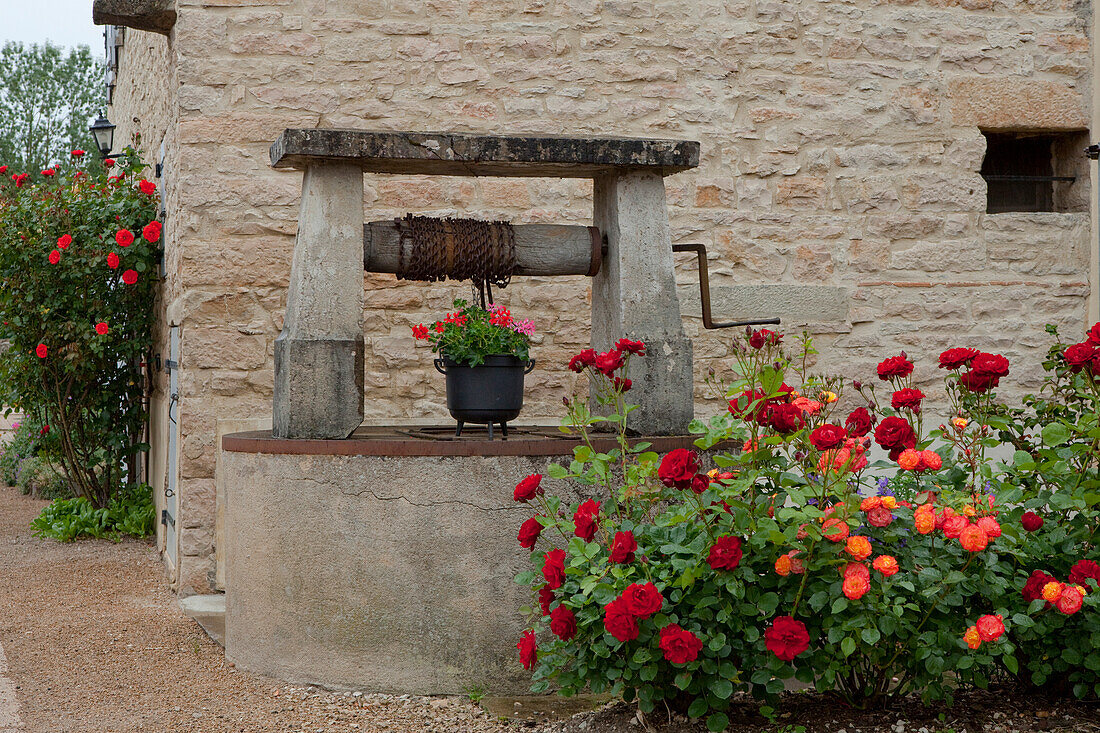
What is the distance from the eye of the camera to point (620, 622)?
9.20 feet

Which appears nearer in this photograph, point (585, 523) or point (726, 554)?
point (726, 554)

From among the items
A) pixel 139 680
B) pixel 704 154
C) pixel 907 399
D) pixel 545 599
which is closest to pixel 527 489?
pixel 545 599

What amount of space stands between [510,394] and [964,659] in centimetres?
178

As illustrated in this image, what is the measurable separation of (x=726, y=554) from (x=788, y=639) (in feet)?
0.85

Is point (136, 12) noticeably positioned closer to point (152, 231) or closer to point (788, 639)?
point (152, 231)

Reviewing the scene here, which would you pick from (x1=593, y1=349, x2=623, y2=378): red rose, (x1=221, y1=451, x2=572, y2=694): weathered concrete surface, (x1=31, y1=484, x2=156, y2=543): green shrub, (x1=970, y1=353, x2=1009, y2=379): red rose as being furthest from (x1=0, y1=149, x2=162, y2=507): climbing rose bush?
(x1=970, y1=353, x2=1009, y2=379): red rose

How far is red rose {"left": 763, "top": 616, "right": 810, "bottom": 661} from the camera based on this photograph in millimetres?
2811

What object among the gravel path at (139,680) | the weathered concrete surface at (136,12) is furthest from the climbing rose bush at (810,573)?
the weathered concrete surface at (136,12)

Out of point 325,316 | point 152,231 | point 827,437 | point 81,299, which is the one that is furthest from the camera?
point 81,299

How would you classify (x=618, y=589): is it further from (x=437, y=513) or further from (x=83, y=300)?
(x=83, y=300)

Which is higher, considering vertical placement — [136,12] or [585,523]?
[136,12]

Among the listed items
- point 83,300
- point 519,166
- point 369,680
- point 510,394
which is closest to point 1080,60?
point 519,166

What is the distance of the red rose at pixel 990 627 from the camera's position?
110 inches

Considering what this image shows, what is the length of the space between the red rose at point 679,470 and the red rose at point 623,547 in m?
0.19
